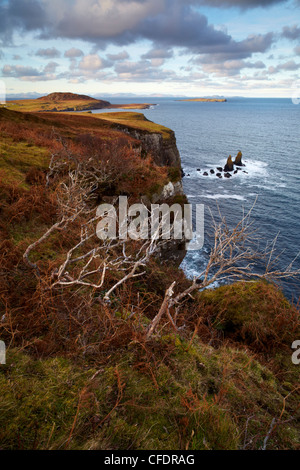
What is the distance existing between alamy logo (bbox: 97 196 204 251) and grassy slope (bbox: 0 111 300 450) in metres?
1.70

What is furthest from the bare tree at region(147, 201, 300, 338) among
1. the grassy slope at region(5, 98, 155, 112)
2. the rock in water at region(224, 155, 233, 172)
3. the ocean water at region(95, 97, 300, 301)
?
the grassy slope at region(5, 98, 155, 112)

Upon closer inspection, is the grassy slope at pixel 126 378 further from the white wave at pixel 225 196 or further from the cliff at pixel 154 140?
the white wave at pixel 225 196

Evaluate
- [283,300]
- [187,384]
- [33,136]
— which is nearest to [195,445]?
[187,384]

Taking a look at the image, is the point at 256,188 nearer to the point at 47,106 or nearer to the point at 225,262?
the point at 225,262

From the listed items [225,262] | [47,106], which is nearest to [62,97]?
[47,106]

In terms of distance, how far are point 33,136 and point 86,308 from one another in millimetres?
15815

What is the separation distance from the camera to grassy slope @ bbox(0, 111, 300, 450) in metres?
2.82

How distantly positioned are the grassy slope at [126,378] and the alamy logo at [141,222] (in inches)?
67.0

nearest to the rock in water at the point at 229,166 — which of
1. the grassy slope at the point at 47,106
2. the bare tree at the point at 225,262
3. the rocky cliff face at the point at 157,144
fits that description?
the rocky cliff face at the point at 157,144

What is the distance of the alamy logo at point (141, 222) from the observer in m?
6.19

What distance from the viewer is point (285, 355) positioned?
20.2ft

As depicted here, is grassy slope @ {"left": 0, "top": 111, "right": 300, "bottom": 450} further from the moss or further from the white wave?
the white wave

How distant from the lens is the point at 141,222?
439 inches
